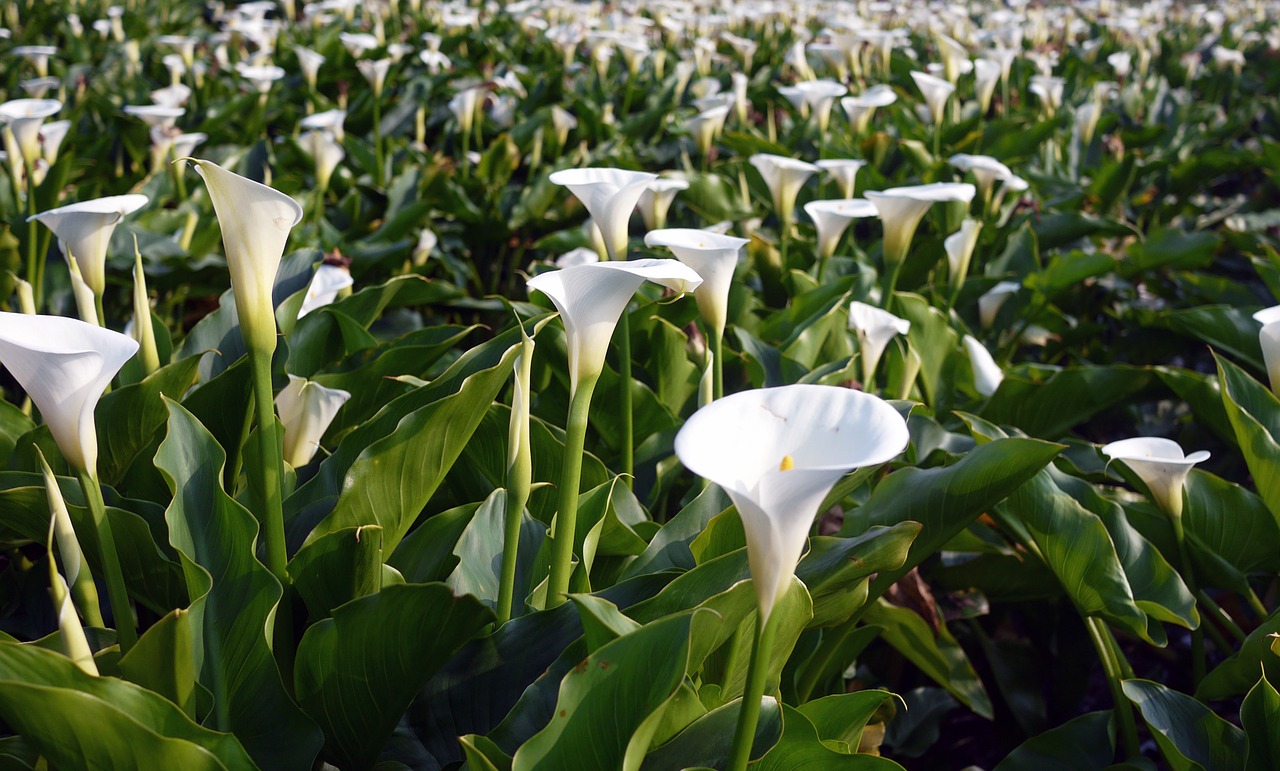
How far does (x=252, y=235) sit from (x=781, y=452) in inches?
18.7

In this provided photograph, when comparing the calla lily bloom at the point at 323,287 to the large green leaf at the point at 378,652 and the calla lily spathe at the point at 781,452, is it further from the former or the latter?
the calla lily spathe at the point at 781,452

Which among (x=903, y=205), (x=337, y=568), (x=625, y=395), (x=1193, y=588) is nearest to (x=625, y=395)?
(x=625, y=395)

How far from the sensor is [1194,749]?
1.17m

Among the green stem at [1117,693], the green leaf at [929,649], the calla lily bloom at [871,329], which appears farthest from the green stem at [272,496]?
the green stem at [1117,693]

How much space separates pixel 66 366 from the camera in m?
0.79

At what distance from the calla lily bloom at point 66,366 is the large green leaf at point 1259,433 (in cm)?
130

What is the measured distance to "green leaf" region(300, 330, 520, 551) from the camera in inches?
40.5

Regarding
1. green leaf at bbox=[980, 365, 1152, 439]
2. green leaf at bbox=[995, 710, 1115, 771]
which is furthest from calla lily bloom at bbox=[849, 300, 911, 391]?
green leaf at bbox=[995, 710, 1115, 771]

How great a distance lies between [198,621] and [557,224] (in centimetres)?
235

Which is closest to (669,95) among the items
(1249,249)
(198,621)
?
(1249,249)

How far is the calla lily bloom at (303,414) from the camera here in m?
1.28

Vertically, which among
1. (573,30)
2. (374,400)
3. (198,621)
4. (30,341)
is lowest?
(573,30)

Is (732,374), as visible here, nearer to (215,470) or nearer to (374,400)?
(374,400)

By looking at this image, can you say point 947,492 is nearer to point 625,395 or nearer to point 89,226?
point 625,395
